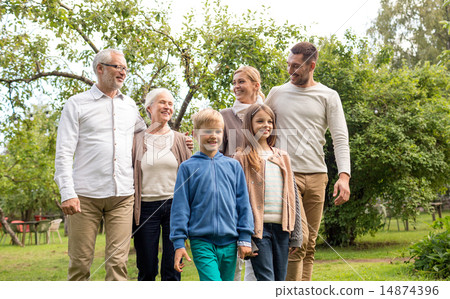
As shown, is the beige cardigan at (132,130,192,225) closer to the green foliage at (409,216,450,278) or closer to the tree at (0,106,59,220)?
the green foliage at (409,216,450,278)

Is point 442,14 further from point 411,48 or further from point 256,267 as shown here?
point 256,267

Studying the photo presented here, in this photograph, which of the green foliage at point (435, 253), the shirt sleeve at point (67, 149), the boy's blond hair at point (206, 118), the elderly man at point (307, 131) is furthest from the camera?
the green foliage at point (435, 253)

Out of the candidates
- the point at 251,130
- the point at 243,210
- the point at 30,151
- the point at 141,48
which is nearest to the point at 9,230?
the point at 30,151

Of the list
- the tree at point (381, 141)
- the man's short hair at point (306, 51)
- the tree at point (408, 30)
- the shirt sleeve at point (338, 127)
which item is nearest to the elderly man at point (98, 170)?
the man's short hair at point (306, 51)

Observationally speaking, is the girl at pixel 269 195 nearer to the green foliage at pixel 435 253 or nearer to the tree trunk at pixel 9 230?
the green foliage at pixel 435 253

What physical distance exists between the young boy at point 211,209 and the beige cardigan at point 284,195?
0.28ft

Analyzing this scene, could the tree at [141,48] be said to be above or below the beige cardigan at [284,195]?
above

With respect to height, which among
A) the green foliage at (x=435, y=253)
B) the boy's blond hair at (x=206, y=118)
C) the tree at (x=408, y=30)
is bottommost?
the green foliage at (x=435, y=253)

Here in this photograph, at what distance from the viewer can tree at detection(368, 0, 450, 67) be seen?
17844 mm

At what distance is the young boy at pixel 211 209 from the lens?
207cm

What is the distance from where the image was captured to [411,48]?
59.4ft

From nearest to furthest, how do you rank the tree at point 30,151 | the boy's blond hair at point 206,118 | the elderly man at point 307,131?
the boy's blond hair at point 206,118 → the elderly man at point 307,131 → the tree at point 30,151

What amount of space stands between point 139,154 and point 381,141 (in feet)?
25.1
